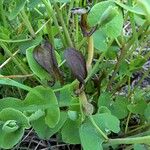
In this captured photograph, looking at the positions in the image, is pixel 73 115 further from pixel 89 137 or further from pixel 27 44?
pixel 27 44

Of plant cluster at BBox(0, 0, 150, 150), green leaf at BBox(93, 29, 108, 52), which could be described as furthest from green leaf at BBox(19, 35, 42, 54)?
green leaf at BBox(93, 29, 108, 52)

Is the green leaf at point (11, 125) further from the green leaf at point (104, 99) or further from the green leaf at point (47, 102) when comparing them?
the green leaf at point (104, 99)

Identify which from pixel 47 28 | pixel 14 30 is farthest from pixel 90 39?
pixel 14 30

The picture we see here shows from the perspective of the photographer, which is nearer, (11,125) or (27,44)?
(11,125)

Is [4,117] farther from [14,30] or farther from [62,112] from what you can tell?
[14,30]

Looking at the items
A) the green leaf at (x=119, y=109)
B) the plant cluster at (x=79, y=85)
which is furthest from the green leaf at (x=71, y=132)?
the green leaf at (x=119, y=109)

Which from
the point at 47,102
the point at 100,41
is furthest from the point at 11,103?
the point at 100,41

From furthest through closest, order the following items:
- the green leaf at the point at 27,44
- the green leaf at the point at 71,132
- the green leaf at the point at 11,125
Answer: the green leaf at the point at 27,44 → the green leaf at the point at 71,132 → the green leaf at the point at 11,125
